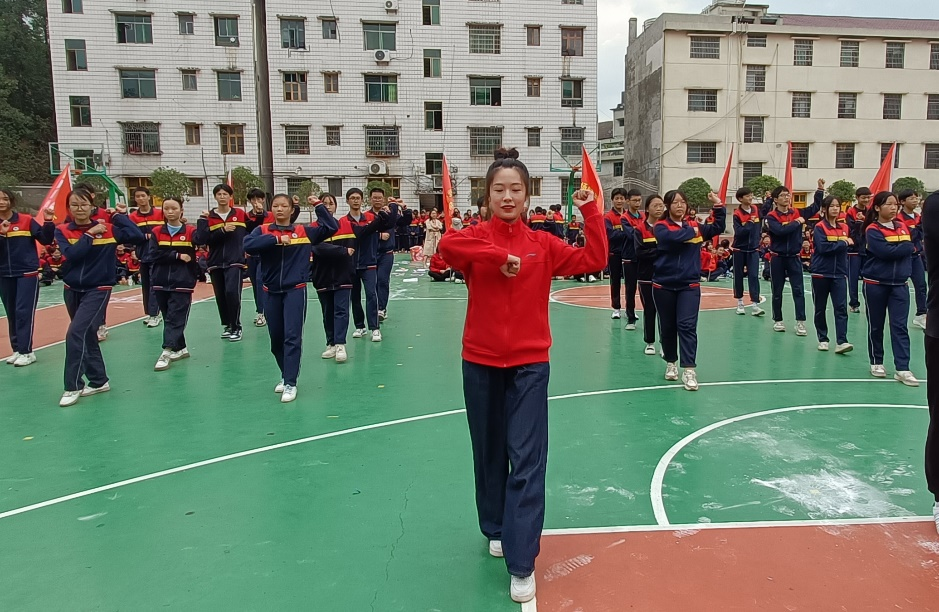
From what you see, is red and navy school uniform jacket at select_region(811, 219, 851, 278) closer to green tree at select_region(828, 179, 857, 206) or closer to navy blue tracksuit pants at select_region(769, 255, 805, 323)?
navy blue tracksuit pants at select_region(769, 255, 805, 323)

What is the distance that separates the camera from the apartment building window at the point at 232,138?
92.7ft

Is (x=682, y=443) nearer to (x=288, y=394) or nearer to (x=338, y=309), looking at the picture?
(x=288, y=394)

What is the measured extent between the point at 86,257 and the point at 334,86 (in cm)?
2474

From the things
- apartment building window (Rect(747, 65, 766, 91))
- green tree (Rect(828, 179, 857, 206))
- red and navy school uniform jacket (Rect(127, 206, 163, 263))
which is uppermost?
apartment building window (Rect(747, 65, 766, 91))

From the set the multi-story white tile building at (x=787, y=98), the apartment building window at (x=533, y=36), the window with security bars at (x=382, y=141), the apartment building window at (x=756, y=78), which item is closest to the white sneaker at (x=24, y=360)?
the window with security bars at (x=382, y=141)

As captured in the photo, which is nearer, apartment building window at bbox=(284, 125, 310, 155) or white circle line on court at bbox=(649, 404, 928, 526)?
white circle line on court at bbox=(649, 404, 928, 526)

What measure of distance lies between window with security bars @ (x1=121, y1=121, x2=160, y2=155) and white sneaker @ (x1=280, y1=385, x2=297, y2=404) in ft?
86.2

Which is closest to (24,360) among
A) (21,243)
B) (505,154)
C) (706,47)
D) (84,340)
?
(21,243)

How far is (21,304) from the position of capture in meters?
6.75

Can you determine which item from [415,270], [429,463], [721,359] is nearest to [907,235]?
[721,359]

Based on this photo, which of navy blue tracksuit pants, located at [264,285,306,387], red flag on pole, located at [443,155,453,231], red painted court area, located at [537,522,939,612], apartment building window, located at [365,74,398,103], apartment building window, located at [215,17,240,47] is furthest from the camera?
apartment building window, located at [365,74,398,103]

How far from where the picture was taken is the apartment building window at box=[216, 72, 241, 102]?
28.0 meters

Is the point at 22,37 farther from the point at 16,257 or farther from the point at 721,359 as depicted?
the point at 721,359

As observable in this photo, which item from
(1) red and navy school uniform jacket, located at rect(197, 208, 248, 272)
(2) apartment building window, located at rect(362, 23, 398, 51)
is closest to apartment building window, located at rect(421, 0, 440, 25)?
(2) apartment building window, located at rect(362, 23, 398, 51)
